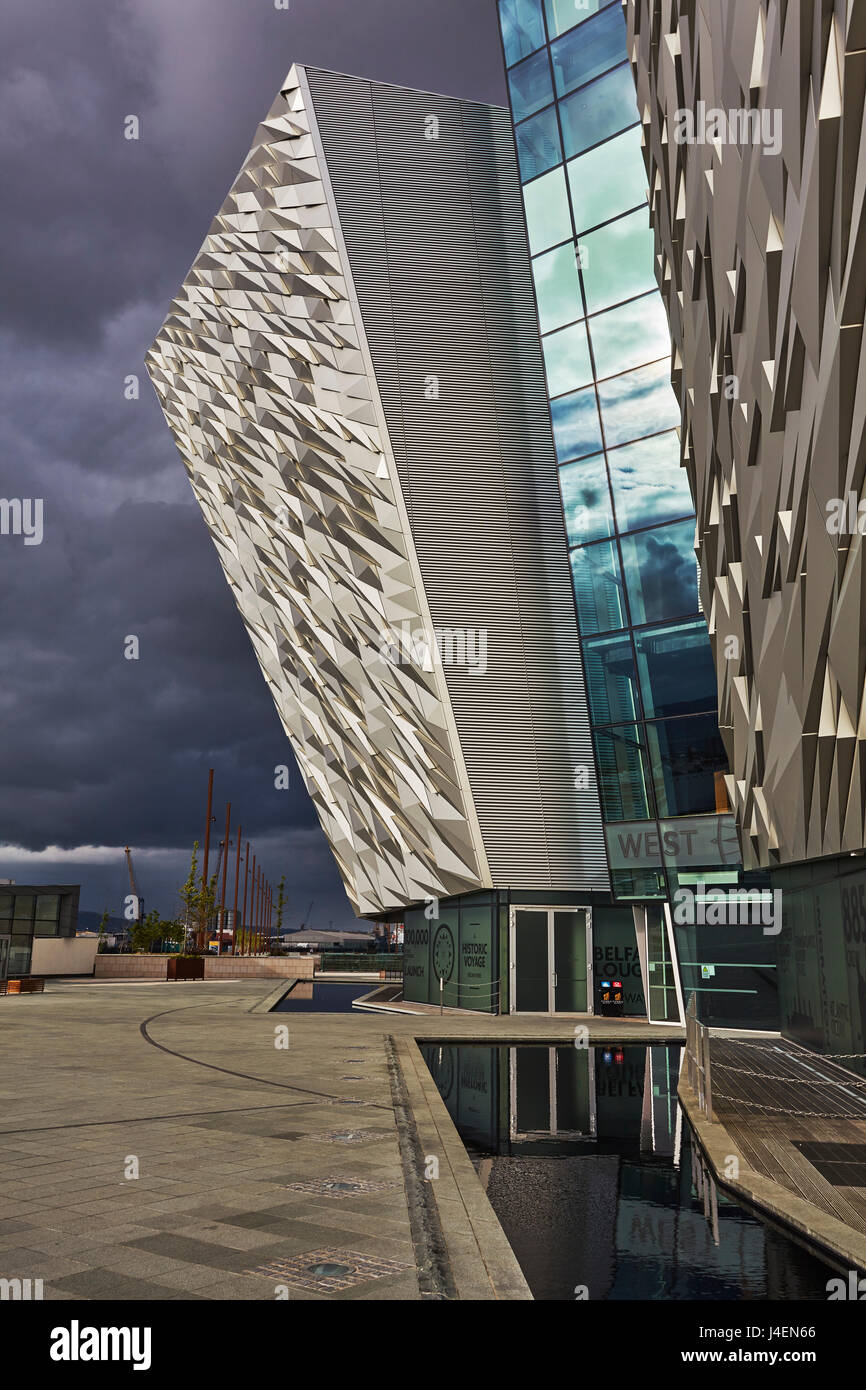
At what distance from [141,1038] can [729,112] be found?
678 inches

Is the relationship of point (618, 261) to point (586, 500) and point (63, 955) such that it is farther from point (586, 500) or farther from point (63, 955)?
point (63, 955)

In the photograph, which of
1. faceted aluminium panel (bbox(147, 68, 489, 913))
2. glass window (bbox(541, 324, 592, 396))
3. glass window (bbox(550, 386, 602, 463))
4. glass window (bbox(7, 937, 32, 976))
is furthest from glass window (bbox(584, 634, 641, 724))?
glass window (bbox(7, 937, 32, 976))

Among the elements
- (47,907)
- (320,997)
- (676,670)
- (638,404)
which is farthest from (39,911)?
(638,404)

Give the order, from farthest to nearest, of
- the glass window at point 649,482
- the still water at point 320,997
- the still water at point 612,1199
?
the still water at point 320,997 < the glass window at point 649,482 < the still water at point 612,1199

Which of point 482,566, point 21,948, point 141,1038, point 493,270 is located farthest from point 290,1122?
point 21,948

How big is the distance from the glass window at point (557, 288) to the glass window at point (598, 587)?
6760 millimetres

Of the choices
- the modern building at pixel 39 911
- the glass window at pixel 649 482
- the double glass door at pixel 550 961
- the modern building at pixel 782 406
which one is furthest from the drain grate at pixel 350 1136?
the modern building at pixel 39 911

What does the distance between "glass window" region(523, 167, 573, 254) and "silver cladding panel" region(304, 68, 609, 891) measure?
82cm

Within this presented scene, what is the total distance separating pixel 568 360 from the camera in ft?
96.4

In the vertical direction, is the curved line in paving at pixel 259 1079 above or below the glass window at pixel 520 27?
below

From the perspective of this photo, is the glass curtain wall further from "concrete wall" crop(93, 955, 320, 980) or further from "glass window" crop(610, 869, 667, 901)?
"concrete wall" crop(93, 955, 320, 980)

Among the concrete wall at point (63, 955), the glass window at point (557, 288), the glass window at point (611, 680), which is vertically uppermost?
the glass window at point (557, 288)

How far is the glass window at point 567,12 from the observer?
29400mm

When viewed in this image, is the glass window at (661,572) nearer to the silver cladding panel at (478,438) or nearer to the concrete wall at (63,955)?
the silver cladding panel at (478,438)
